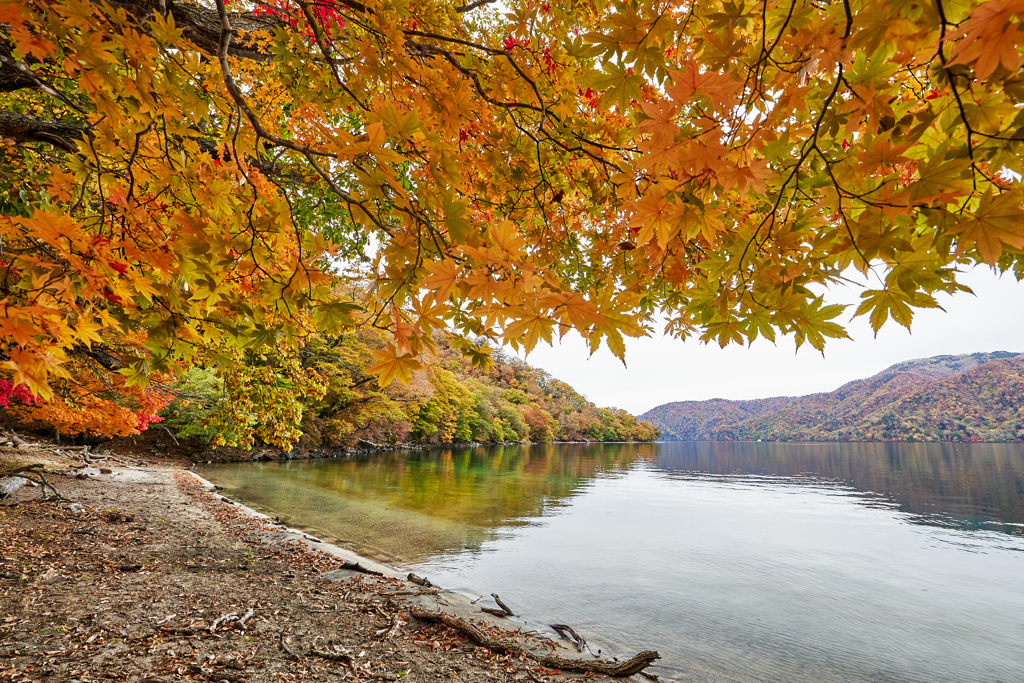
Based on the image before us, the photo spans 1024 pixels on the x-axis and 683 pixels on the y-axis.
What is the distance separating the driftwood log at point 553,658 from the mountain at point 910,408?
91.4m

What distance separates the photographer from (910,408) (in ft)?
239

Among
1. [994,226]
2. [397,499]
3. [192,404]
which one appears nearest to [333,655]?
[994,226]

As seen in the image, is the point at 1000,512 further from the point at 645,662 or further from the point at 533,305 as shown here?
the point at 533,305

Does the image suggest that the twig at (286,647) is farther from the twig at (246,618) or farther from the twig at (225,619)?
the twig at (225,619)

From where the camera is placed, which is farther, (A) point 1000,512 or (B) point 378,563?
(A) point 1000,512

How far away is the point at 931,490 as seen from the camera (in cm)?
2245

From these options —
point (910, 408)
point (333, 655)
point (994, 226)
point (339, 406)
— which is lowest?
point (333, 655)

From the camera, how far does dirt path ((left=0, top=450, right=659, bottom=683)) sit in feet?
10.4

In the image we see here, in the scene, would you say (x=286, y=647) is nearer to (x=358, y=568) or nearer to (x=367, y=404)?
(x=358, y=568)

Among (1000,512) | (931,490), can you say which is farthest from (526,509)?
(931,490)

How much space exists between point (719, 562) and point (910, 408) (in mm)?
89391

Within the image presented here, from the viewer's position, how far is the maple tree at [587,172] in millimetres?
1062

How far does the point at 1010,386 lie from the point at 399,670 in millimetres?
97543

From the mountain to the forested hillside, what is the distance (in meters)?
38.3
